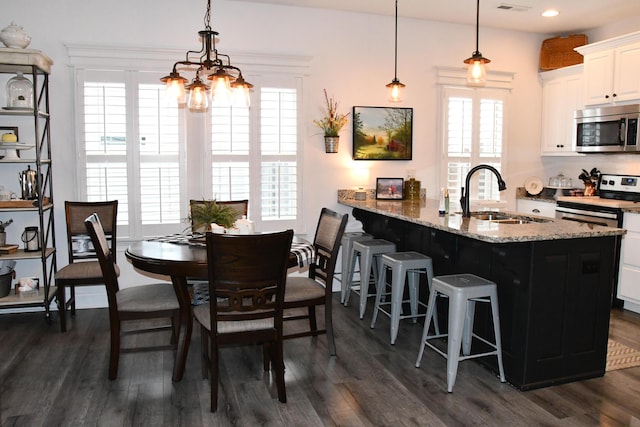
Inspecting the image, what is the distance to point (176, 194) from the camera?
4766 millimetres

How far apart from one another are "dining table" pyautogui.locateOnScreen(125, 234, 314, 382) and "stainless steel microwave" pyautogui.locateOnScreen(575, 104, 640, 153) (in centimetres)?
337

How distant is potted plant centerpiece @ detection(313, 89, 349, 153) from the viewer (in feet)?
16.6

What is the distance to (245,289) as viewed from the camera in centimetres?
270

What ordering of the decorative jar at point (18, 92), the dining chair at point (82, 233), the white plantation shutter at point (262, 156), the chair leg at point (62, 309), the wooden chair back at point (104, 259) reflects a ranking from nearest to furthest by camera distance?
1. the wooden chair back at point (104, 259)
2. the chair leg at point (62, 309)
3. the decorative jar at point (18, 92)
4. the dining chair at point (82, 233)
5. the white plantation shutter at point (262, 156)

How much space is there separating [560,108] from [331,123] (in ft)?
8.78

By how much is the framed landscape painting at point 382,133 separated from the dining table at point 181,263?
6.73ft

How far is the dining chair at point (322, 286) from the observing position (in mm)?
3354

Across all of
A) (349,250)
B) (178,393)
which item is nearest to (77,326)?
(178,393)

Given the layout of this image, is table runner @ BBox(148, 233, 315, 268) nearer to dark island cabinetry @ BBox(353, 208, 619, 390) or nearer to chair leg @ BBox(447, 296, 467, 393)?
chair leg @ BBox(447, 296, 467, 393)

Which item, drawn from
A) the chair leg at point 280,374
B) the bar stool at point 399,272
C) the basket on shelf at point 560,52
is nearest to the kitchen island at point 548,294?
the bar stool at point 399,272

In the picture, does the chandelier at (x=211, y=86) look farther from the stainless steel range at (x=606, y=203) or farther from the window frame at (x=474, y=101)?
the stainless steel range at (x=606, y=203)

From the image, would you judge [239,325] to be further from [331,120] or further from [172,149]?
[331,120]

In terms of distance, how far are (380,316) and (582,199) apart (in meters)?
2.41

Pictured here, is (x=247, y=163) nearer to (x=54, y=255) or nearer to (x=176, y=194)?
(x=176, y=194)
